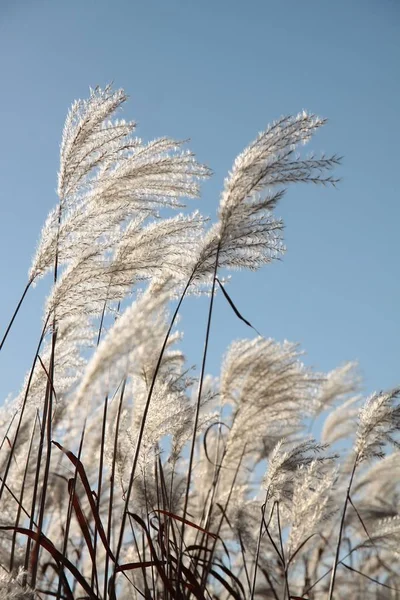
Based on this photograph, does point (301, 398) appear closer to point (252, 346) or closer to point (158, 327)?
point (252, 346)

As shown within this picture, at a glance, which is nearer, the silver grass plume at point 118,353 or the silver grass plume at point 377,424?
the silver grass plume at point 118,353

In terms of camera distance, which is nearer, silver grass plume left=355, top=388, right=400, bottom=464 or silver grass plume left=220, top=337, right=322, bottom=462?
silver grass plume left=355, top=388, right=400, bottom=464

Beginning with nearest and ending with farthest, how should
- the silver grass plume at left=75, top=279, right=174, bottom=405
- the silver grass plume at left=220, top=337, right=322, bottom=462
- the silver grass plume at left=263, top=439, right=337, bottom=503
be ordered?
the silver grass plume at left=75, top=279, right=174, bottom=405 → the silver grass plume at left=263, top=439, right=337, bottom=503 → the silver grass plume at left=220, top=337, right=322, bottom=462

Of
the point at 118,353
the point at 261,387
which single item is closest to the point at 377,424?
the point at 261,387

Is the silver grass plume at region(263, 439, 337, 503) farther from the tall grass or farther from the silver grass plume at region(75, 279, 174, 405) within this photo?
the silver grass plume at region(75, 279, 174, 405)

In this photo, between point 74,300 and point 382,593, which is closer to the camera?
point 74,300

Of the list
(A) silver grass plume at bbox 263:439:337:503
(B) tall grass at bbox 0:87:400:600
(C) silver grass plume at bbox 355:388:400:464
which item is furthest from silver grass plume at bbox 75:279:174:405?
(C) silver grass plume at bbox 355:388:400:464

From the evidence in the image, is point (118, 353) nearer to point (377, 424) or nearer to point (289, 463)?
point (289, 463)

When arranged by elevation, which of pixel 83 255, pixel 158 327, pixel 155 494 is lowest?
pixel 155 494

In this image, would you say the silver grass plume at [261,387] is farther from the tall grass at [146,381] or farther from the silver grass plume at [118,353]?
the silver grass plume at [118,353]

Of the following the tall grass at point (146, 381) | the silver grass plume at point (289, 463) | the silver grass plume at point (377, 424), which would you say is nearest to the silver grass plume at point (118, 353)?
the tall grass at point (146, 381)

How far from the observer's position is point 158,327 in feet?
7.90

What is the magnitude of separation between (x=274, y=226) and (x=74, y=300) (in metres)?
0.82

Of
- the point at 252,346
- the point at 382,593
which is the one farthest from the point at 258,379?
the point at 382,593
